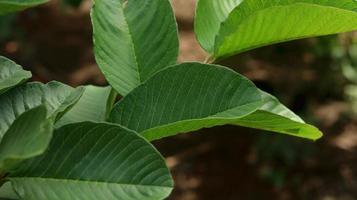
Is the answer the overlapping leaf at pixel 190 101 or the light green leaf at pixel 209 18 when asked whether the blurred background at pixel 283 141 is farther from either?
the overlapping leaf at pixel 190 101

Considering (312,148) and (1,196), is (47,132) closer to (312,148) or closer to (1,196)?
(1,196)

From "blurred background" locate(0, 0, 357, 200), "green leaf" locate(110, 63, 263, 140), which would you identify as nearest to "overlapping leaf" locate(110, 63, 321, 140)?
"green leaf" locate(110, 63, 263, 140)

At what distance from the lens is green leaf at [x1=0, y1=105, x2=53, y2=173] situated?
476 mm

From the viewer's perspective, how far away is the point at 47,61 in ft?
14.5

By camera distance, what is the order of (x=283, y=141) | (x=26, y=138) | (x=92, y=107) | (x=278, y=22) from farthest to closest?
(x=283, y=141), (x=92, y=107), (x=278, y=22), (x=26, y=138)

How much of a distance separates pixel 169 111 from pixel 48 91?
0.13 meters

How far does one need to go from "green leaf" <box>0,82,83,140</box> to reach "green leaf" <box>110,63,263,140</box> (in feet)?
0.18

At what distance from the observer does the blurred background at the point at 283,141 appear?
336 centimetres

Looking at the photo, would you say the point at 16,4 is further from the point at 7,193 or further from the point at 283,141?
the point at 283,141

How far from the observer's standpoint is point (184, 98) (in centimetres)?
69

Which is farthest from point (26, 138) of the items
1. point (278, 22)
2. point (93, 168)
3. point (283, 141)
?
point (283, 141)

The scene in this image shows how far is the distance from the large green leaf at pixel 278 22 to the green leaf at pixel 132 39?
6 cm

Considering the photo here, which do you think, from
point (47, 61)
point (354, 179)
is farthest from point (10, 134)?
point (47, 61)

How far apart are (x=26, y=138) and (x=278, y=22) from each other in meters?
0.34
